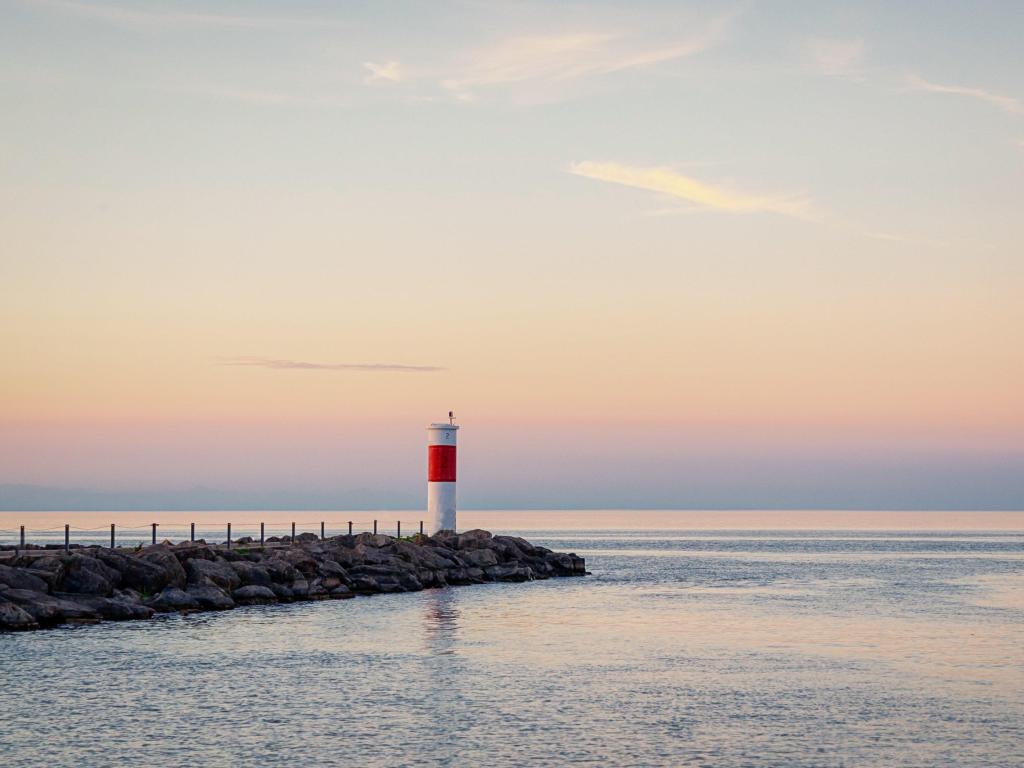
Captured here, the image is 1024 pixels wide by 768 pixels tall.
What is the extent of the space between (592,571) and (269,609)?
2967 cm

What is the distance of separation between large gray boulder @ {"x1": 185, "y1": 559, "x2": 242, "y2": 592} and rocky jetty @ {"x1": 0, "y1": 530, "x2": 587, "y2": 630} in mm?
41

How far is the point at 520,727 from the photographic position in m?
20.0

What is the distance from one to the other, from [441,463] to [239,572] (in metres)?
15.9

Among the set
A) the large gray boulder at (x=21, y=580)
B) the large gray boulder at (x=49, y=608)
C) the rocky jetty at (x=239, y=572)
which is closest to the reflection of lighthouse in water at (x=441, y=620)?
the rocky jetty at (x=239, y=572)

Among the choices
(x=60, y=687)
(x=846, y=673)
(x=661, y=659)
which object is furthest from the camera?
(x=661, y=659)

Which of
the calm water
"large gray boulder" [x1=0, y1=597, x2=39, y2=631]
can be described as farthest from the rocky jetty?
the calm water

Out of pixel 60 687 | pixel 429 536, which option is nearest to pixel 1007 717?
pixel 60 687

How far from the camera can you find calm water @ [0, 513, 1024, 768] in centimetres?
1831

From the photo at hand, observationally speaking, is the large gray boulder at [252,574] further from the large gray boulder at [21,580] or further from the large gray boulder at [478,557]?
the large gray boulder at [478,557]

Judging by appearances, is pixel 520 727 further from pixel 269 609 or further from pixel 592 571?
pixel 592 571

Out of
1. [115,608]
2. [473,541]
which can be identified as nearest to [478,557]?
[473,541]

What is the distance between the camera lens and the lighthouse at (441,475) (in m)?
56.7

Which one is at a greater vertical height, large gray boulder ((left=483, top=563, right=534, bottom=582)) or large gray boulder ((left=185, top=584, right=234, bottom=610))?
large gray boulder ((left=185, top=584, right=234, bottom=610))

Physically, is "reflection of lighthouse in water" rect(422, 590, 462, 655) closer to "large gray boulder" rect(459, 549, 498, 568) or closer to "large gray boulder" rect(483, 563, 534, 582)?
"large gray boulder" rect(459, 549, 498, 568)
